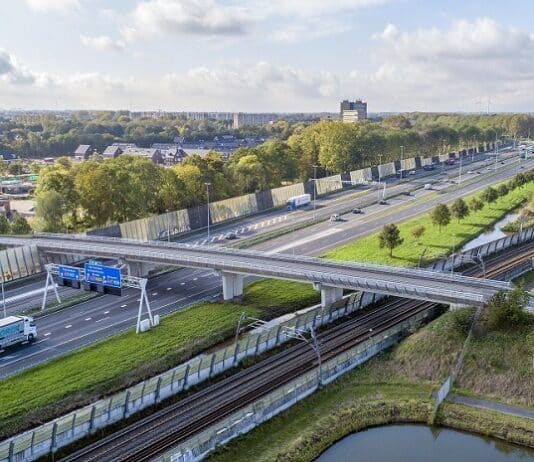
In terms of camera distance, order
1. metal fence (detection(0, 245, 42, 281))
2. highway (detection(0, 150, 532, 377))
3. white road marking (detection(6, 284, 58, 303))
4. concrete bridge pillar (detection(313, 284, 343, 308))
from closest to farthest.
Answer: highway (detection(0, 150, 532, 377)) < concrete bridge pillar (detection(313, 284, 343, 308)) < white road marking (detection(6, 284, 58, 303)) < metal fence (detection(0, 245, 42, 281))

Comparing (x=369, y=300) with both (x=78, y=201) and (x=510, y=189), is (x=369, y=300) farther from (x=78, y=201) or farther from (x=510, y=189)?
(x=510, y=189)

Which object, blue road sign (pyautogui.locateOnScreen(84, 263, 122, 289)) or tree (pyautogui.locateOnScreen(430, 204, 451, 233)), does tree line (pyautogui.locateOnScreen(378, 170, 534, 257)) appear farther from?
blue road sign (pyautogui.locateOnScreen(84, 263, 122, 289))

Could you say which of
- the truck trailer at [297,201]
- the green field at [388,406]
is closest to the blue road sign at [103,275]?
the green field at [388,406]

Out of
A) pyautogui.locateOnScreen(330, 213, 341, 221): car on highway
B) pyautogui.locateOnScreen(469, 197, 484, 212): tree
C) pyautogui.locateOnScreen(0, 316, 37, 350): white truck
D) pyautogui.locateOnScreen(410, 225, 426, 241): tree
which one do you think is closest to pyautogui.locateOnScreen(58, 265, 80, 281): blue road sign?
pyautogui.locateOnScreen(0, 316, 37, 350): white truck

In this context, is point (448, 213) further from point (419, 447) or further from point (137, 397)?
point (137, 397)

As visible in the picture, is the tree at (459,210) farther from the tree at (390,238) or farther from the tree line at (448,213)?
the tree at (390,238)

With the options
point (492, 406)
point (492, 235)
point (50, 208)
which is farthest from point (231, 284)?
point (492, 235)
